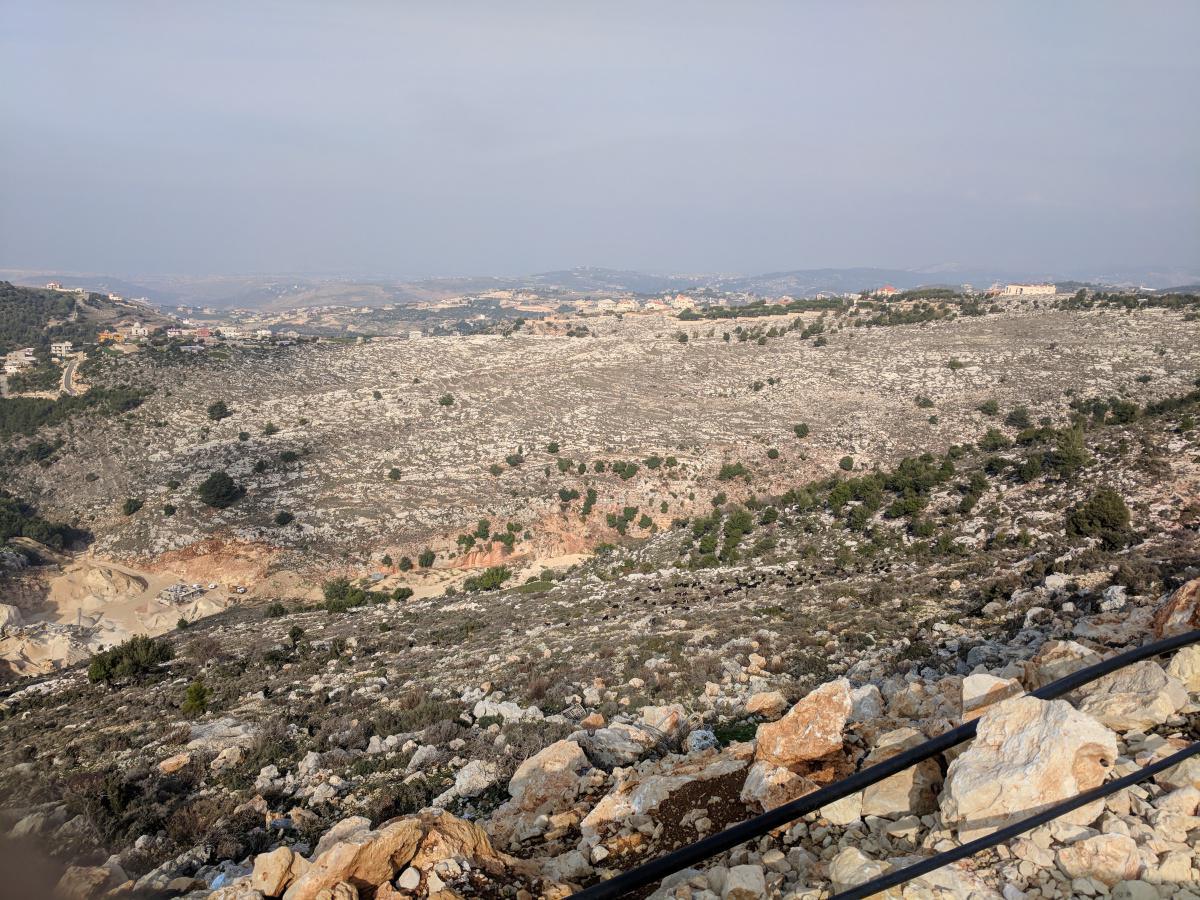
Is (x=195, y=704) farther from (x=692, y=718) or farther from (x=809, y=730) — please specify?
(x=809, y=730)

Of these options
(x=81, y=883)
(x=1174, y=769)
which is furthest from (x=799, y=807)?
(x=81, y=883)

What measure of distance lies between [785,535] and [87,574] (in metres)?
28.4

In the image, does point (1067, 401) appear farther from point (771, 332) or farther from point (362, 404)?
point (362, 404)

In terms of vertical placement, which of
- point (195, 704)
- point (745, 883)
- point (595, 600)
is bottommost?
point (595, 600)

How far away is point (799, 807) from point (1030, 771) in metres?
1.59

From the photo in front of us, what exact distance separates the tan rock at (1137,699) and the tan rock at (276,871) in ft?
Result: 20.5

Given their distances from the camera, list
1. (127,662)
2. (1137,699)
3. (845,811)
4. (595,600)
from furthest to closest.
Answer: (595,600)
(127,662)
(1137,699)
(845,811)

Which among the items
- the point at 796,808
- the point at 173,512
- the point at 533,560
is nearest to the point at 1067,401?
the point at 533,560

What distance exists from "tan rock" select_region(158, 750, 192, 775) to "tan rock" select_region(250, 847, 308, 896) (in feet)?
18.2

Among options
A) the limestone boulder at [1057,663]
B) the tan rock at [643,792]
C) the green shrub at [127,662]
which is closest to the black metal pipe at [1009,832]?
the limestone boulder at [1057,663]

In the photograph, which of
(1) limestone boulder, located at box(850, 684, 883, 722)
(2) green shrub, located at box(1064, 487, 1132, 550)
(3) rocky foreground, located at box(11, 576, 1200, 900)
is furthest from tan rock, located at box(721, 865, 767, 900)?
(2) green shrub, located at box(1064, 487, 1132, 550)

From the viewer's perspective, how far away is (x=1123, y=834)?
354 centimetres

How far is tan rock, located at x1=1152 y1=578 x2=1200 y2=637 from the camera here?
19.9 ft

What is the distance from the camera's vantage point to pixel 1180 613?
628 cm
